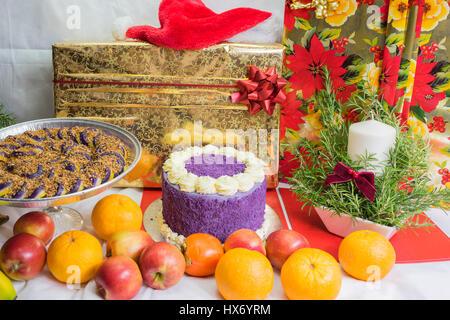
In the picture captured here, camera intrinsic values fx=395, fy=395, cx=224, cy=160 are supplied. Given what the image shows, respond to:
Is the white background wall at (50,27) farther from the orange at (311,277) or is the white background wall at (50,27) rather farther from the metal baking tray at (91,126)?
the orange at (311,277)

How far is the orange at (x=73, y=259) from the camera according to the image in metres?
0.71

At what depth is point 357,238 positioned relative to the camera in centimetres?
75

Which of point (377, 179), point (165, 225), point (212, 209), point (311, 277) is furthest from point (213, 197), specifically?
point (377, 179)

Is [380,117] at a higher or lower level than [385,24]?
lower

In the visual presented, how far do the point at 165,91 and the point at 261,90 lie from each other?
0.81 feet

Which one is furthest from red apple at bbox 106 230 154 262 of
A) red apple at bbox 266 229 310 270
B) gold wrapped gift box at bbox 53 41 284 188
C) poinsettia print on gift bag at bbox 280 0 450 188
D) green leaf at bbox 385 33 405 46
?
green leaf at bbox 385 33 405 46

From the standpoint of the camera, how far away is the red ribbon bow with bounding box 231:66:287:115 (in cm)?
100

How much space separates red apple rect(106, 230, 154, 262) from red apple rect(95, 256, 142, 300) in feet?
0.14

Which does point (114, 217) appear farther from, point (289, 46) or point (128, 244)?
point (289, 46)
